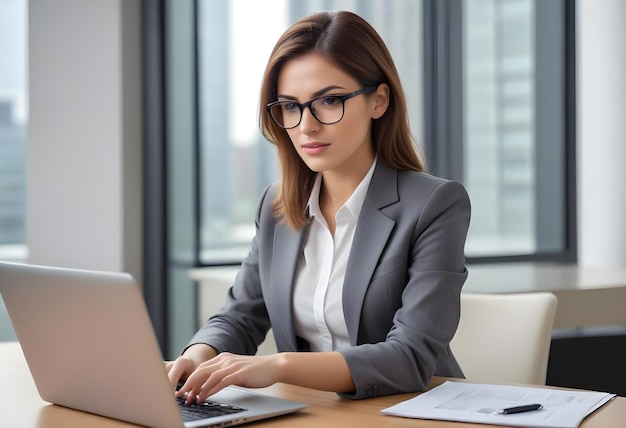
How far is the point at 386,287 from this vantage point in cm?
177

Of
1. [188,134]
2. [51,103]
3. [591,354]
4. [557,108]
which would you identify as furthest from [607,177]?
[51,103]

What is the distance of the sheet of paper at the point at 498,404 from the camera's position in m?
1.26

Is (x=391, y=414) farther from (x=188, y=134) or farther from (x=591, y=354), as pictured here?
(x=591, y=354)

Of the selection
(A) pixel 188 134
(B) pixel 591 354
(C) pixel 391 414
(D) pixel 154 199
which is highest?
(A) pixel 188 134

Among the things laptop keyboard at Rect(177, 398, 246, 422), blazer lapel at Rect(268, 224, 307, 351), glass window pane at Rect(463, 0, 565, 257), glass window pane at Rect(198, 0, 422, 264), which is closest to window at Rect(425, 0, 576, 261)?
glass window pane at Rect(463, 0, 565, 257)

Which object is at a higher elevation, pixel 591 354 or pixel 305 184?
pixel 305 184

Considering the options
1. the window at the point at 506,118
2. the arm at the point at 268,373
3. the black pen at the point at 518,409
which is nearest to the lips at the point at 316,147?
the arm at the point at 268,373

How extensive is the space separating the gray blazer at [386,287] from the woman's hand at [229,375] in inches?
5.9

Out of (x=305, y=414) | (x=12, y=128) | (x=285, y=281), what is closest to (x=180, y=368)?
(x=305, y=414)

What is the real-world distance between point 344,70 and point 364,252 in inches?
15.5

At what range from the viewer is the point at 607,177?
388 centimetres

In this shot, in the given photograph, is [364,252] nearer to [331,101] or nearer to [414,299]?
[414,299]

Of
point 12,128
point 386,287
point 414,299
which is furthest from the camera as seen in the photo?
point 12,128

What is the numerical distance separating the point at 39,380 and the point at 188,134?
6.44 feet
